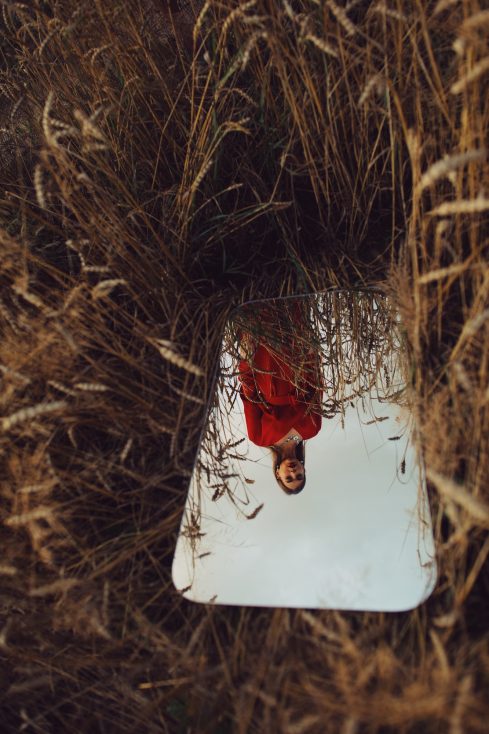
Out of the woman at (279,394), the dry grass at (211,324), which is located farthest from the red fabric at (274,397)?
the dry grass at (211,324)

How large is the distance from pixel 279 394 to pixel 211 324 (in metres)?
0.23

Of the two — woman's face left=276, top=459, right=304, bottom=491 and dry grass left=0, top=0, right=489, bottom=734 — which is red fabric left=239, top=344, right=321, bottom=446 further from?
dry grass left=0, top=0, right=489, bottom=734

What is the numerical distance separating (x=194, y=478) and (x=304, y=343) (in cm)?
33

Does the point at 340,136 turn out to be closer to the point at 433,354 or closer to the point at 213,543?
the point at 433,354

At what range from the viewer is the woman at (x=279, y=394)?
92 cm

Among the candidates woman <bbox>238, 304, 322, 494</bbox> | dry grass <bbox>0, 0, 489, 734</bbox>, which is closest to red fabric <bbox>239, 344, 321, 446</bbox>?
woman <bbox>238, 304, 322, 494</bbox>

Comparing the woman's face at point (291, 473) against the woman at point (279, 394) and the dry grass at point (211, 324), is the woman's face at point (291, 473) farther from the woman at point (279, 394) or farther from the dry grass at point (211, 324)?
the dry grass at point (211, 324)

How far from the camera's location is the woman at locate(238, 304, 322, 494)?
0.92 metres

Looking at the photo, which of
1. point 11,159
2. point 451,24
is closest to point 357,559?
point 451,24

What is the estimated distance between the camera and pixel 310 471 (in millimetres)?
843

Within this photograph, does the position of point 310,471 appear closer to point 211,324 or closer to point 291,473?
point 291,473

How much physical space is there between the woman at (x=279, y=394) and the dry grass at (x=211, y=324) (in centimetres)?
14

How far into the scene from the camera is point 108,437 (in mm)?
748

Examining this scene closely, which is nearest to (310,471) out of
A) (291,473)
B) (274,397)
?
(291,473)
